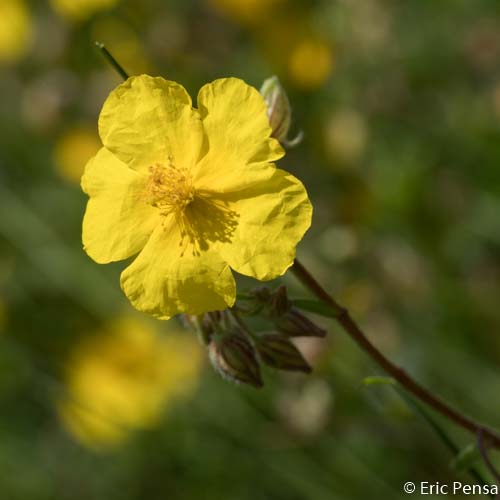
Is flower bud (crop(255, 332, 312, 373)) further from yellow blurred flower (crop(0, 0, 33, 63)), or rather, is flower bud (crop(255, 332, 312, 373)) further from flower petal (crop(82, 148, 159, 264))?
yellow blurred flower (crop(0, 0, 33, 63))

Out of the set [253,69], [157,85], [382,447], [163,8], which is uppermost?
[157,85]

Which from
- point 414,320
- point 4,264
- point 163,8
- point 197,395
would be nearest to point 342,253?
point 414,320

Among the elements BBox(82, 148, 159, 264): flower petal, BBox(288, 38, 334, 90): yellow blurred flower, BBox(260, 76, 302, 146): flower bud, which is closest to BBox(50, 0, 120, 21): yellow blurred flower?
BBox(288, 38, 334, 90): yellow blurred flower

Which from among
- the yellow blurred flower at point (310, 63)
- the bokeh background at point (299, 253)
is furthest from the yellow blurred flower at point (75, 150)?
the yellow blurred flower at point (310, 63)

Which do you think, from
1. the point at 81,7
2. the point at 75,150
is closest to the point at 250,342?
the point at 75,150

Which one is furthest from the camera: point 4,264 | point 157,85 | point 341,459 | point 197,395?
point 4,264

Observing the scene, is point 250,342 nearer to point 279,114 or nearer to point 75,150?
point 279,114

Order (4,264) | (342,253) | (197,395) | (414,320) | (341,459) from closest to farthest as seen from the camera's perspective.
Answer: (342,253), (341,459), (414,320), (197,395), (4,264)

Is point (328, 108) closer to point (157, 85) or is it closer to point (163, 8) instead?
point (163, 8)

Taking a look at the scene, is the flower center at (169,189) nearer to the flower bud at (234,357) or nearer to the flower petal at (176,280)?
the flower petal at (176,280)
